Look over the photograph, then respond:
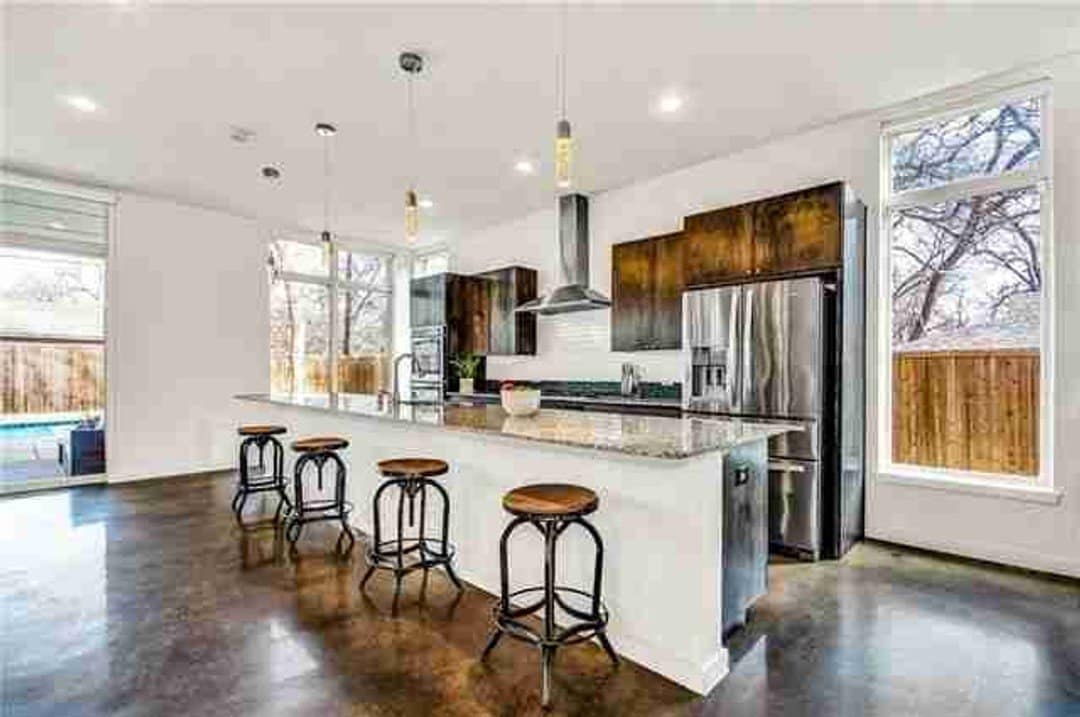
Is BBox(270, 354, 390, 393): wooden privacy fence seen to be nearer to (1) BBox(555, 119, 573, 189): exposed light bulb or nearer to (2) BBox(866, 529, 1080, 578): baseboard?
(1) BBox(555, 119, 573, 189): exposed light bulb

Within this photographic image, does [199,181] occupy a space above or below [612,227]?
above

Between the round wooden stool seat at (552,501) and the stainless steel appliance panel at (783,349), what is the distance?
6.19 ft

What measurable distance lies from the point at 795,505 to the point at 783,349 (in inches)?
40.5

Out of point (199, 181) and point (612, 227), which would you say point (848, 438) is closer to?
point (612, 227)

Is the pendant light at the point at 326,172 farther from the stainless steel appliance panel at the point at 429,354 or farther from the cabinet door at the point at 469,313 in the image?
the stainless steel appliance panel at the point at 429,354

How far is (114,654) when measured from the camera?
2.29 meters

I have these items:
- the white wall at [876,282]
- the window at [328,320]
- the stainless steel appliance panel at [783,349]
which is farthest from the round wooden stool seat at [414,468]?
the window at [328,320]

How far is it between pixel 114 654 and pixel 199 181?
4570mm

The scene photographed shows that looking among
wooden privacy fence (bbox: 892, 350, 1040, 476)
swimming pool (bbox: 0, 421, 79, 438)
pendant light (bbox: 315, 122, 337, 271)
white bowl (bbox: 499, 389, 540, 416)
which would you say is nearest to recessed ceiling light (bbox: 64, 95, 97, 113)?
pendant light (bbox: 315, 122, 337, 271)

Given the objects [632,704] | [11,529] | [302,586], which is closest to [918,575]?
[632,704]

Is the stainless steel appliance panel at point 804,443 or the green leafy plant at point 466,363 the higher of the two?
the green leafy plant at point 466,363

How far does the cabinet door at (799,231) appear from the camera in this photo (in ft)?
11.4

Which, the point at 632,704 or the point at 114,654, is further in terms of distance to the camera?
the point at 114,654

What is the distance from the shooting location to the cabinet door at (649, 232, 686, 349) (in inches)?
188
